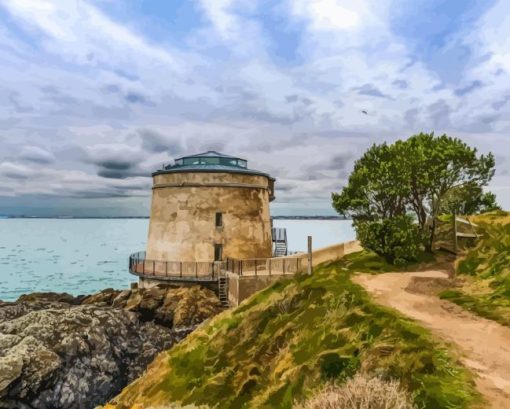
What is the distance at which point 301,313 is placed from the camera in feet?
48.9

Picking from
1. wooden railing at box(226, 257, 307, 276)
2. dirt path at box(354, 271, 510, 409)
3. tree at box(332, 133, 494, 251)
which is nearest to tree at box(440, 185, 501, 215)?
tree at box(332, 133, 494, 251)

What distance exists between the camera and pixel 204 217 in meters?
35.3

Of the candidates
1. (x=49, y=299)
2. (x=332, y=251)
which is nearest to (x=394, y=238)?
(x=332, y=251)

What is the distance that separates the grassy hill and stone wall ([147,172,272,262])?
16.4 meters

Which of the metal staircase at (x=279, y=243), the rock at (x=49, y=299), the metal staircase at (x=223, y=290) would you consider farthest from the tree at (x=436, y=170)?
the rock at (x=49, y=299)

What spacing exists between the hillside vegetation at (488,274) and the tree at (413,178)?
7.65 ft

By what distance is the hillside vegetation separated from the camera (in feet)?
45.2

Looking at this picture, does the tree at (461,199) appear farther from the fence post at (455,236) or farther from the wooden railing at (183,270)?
the wooden railing at (183,270)

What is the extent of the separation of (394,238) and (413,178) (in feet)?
12.2

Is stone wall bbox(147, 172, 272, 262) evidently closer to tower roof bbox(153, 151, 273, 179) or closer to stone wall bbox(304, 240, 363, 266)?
tower roof bbox(153, 151, 273, 179)

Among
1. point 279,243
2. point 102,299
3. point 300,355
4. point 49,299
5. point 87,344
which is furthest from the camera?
point 279,243

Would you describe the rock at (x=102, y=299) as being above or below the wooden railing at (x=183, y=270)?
below

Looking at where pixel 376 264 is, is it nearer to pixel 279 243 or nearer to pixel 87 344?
pixel 87 344

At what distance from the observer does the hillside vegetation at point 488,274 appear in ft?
45.2
